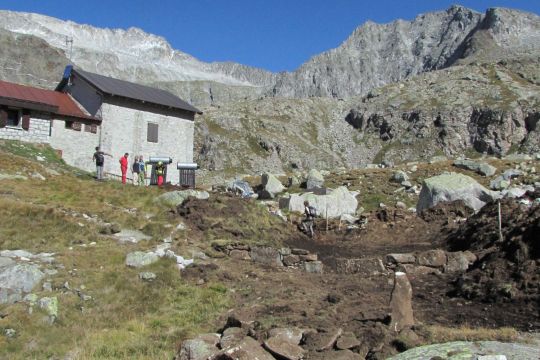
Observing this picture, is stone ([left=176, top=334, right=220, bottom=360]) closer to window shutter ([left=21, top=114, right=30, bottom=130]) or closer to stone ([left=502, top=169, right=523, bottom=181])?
window shutter ([left=21, top=114, right=30, bottom=130])

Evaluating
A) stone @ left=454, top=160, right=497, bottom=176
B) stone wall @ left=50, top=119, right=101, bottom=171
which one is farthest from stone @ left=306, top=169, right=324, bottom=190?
stone wall @ left=50, top=119, right=101, bottom=171

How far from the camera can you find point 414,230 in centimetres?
2930

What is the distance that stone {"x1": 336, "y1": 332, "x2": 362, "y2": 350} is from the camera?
10.7 metres

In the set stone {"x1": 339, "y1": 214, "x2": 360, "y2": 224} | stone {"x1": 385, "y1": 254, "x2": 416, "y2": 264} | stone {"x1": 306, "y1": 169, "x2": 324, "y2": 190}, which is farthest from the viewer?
stone {"x1": 306, "y1": 169, "x2": 324, "y2": 190}

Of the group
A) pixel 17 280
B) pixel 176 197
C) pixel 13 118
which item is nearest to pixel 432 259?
pixel 176 197

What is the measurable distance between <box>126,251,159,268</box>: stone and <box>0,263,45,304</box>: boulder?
3.05 m

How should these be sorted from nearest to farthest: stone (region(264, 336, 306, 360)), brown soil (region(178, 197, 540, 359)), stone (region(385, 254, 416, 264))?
1. stone (region(264, 336, 306, 360))
2. brown soil (region(178, 197, 540, 359))
3. stone (region(385, 254, 416, 264))

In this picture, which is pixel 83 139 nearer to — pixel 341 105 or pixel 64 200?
pixel 64 200

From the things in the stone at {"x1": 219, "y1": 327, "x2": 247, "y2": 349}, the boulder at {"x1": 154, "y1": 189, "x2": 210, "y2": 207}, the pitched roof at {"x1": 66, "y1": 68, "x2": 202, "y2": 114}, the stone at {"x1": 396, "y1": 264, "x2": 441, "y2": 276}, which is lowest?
the stone at {"x1": 219, "y1": 327, "x2": 247, "y2": 349}

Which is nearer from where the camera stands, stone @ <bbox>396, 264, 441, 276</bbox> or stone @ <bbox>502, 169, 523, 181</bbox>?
stone @ <bbox>396, 264, 441, 276</bbox>

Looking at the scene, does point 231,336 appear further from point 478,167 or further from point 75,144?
point 478,167

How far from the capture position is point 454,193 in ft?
107

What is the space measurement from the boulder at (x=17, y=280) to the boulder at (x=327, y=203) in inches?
803

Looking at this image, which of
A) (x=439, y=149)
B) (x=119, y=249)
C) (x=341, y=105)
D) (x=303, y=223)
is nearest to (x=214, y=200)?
(x=303, y=223)
